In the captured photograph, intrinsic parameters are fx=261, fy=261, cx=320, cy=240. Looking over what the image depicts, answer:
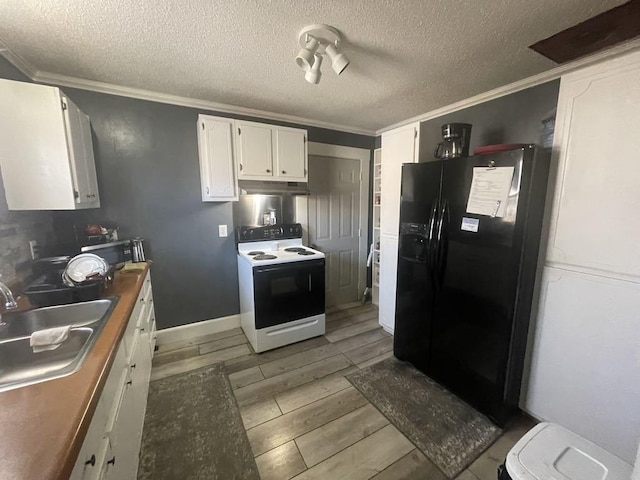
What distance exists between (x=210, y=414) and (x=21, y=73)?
2.68 meters

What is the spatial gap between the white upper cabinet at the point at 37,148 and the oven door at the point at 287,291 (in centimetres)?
137

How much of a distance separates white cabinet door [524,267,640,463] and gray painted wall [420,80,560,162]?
1.16 m

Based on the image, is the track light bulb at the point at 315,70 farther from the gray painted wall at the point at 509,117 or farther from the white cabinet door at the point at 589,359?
the white cabinet door at the point at 589,359

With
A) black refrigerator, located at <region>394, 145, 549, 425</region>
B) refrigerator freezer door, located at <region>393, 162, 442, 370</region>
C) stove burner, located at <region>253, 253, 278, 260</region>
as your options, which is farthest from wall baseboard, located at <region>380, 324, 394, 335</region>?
stove burner, located at <region>253, 253, 278, 260</region>

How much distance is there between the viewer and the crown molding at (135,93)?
1760 millimetres

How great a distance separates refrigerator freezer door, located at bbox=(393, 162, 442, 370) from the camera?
1.91 metres

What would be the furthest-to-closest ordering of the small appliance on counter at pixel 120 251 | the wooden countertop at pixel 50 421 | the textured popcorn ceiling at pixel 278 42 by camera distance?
the small appliance on counter at pixel 120 251 < the textured popcorn ceiling at pixel 278 42 < the wooden countertop at pixel 50 421

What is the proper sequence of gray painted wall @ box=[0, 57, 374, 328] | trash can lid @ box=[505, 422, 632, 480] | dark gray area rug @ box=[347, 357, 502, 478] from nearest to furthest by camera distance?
1. trash can lid @ box=[505, 422, 632, 480]
2. dark gray area rug @ box=[347, 357, 502, 478]
3. gray painted wall @ box=[0, 57, 374, 328]

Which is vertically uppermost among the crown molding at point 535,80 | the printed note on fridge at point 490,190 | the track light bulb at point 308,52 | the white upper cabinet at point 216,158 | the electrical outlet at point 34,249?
the crown molding at point 535,80

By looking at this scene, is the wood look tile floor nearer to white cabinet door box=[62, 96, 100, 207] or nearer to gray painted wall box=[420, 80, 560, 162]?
white cabinet door box=[62, 96, 100, 207]

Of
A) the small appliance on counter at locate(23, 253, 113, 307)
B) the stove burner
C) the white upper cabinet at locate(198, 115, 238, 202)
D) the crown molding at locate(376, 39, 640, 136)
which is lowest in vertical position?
the stove burner

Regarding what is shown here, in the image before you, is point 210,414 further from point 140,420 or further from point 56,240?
point 56,240

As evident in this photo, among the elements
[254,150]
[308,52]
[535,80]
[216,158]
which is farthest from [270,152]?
[535,80]

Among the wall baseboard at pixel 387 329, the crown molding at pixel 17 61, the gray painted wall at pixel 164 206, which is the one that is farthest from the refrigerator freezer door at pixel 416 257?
the crown molding at pixel 17 61
